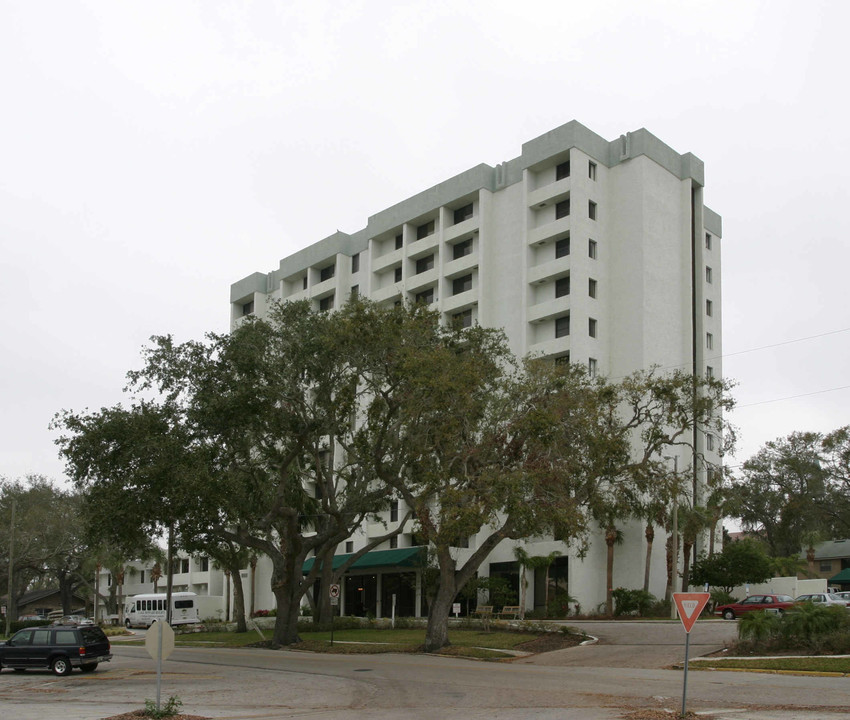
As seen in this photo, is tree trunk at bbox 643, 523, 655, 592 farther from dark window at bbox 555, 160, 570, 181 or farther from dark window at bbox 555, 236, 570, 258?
dark window at bbox 555, 160, 570, 181

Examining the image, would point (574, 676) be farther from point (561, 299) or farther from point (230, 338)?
point (561, 299)

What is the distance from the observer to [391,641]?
42.9m

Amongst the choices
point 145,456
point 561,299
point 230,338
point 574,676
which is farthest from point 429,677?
point 561,299

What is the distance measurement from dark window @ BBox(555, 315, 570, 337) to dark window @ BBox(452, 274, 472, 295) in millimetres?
9516

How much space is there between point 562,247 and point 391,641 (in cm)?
3077

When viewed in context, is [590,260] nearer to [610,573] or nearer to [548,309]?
[548,309]

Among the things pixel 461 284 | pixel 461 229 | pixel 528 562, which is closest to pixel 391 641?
pixel 528 562

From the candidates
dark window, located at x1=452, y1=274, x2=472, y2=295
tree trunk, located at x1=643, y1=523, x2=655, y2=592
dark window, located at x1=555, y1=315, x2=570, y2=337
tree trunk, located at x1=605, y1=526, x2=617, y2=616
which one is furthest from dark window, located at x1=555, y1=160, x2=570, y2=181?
tree trunk, located at x1=605, y1=526, x2=617, y2=616

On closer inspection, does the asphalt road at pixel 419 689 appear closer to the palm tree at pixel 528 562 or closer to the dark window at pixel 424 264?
the palm tree at pixel 528 562

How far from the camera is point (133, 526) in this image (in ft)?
108

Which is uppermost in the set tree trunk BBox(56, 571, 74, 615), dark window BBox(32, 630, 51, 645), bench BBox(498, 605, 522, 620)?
dark window BBox(32, 630, 51, 645)

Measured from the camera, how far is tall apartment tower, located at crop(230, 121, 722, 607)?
60.7m

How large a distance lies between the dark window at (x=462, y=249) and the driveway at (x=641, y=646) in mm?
33495

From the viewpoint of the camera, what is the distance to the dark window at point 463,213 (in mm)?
71350
